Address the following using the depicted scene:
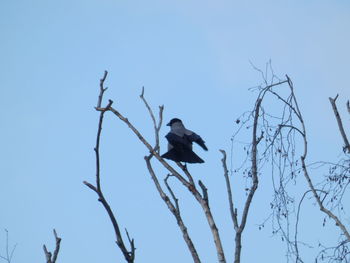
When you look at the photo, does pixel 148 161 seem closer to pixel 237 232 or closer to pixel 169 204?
pixel 169 204

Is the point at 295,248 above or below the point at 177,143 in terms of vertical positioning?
below

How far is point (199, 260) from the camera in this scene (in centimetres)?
247

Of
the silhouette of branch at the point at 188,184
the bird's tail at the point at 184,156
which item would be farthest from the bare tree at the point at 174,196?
the bird's tail at the point at 184,156

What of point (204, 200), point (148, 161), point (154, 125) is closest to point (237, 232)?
point (204, 200)

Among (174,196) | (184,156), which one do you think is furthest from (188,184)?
(184,156)

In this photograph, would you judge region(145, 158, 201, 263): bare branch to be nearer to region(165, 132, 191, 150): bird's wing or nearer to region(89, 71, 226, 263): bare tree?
region(89, 71, 226, 263): bare tree

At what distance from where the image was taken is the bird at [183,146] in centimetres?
512

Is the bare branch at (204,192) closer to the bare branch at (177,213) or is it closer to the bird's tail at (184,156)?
the bare branch at (177,213)

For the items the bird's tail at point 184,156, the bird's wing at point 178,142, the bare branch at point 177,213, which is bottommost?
the bare branch at point 177,213

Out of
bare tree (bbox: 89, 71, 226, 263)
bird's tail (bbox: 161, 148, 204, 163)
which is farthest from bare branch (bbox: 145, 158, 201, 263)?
bird's tail (bbox: 161, 148, 204, 163)

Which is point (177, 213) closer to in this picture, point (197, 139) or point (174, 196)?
point (174, 196)

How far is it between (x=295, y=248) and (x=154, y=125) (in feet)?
4.03

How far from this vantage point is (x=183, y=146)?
5.19m

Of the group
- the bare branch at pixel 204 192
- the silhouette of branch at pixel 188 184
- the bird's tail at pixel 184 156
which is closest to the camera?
the silhouette of branch at pixel 188 184
